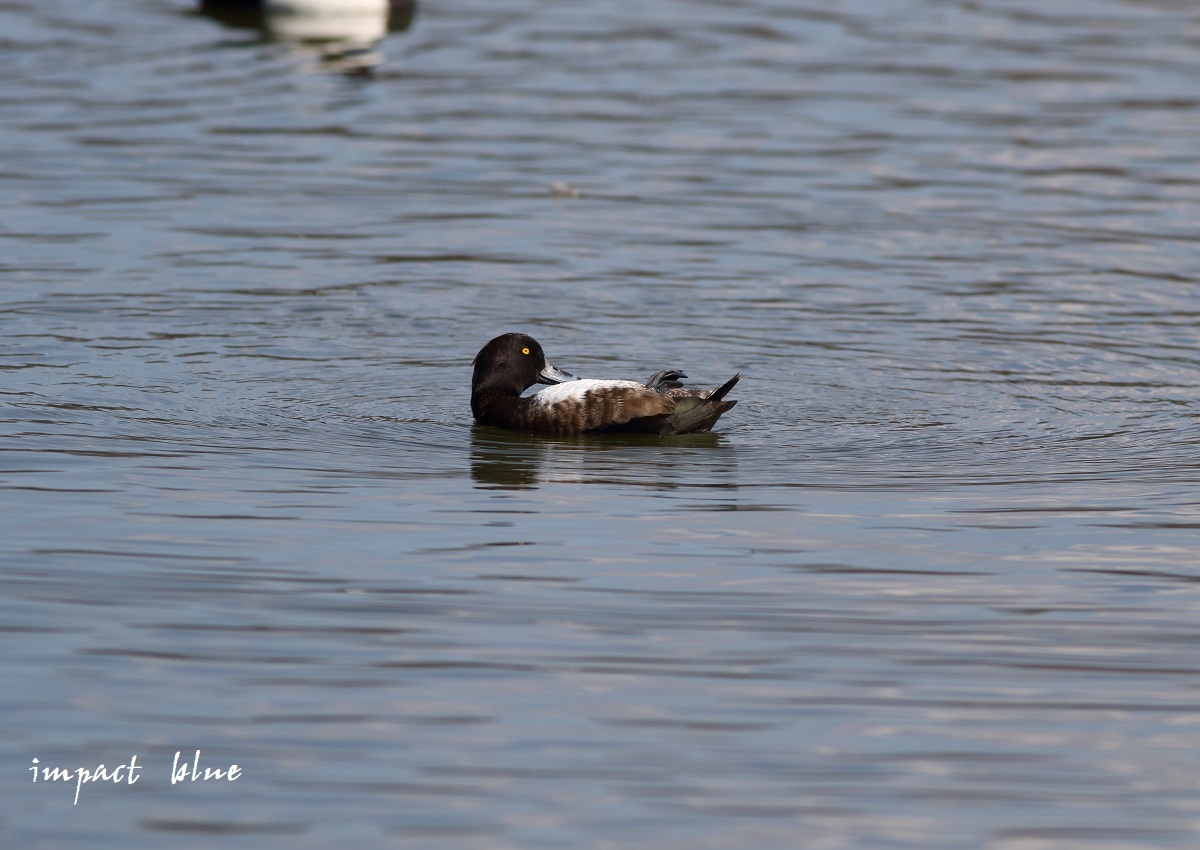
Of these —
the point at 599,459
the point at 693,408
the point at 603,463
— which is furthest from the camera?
the point at 693,408

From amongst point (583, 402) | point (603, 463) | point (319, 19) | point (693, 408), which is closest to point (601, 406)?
point (583, 402)

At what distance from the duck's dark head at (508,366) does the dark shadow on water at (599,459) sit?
0.92 ft

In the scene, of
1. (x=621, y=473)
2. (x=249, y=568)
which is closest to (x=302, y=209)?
(x=621, y=473)

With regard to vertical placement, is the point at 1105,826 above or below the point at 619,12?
below

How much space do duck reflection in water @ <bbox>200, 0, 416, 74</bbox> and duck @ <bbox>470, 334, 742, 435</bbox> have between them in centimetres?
1543

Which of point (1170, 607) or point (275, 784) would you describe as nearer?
point (275, 784)

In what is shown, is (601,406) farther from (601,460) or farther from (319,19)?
(319,19)

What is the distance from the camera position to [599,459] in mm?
11086

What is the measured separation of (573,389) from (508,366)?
0.55m

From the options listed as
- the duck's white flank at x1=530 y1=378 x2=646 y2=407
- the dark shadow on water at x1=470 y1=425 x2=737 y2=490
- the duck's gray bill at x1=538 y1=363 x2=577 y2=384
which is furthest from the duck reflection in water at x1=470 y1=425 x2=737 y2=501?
the duck's gray bill at x1=538 y1=363 x2=577 y2=384

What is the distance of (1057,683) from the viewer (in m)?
7.22

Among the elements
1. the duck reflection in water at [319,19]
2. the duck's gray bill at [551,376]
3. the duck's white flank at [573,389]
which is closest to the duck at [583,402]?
the duck's white flank at [573,389]

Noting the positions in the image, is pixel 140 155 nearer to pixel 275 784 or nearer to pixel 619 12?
pixel 619 12

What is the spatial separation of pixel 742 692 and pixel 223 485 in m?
3.89
